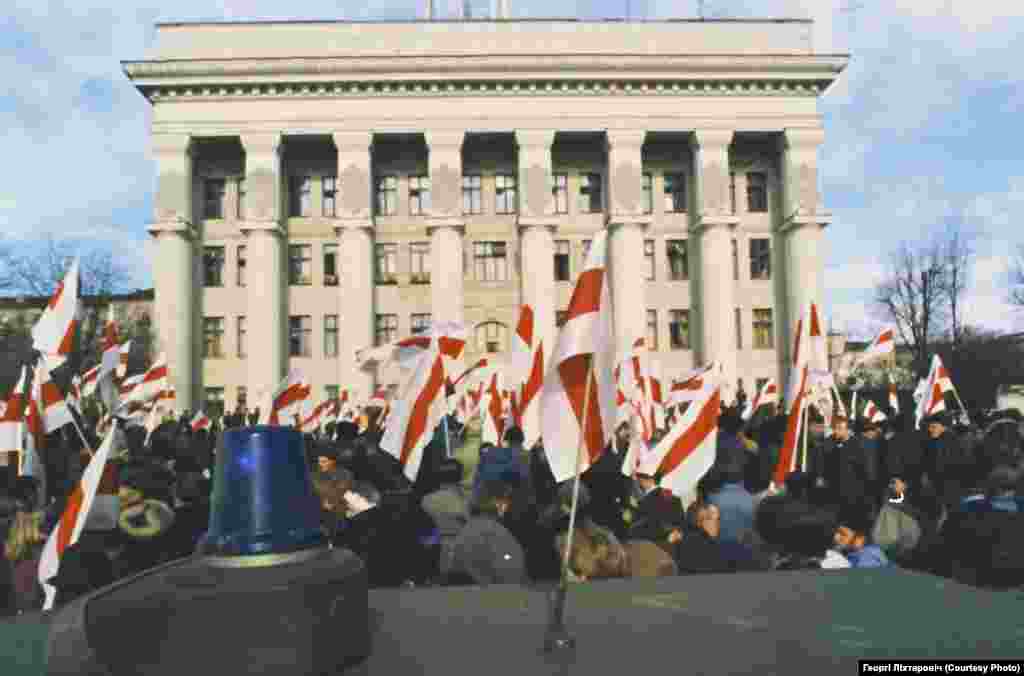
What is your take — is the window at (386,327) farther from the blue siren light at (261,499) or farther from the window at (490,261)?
the blue siren light at (261,499)

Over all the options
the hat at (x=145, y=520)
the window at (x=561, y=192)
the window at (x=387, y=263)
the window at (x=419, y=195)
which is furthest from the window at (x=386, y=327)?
the hat at (x=145, y=520)

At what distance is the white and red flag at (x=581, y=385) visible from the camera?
3.37 meters

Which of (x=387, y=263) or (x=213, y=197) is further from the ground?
(x=213, y=197)

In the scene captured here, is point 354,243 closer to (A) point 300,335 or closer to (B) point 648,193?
(A) point 300,335

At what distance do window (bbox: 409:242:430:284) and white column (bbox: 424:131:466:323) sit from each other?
7.00ft

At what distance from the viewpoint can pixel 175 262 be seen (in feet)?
139

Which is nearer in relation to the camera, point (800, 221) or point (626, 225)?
point (626, 225)

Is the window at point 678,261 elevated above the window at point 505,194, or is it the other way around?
the window at point 505,194

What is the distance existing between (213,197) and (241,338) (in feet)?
27.4

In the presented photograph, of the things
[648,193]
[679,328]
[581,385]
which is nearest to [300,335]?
[679,328]

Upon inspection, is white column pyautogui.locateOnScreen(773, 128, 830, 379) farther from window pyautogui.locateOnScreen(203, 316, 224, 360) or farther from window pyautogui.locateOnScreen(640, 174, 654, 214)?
Result: window pyautogui.locateOnScreen(203, 316, 224, 360)

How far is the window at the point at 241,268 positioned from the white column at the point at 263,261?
97.0 inches

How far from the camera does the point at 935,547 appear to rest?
5.57 m

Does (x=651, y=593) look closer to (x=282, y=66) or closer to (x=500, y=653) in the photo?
(x=500, y=653)
